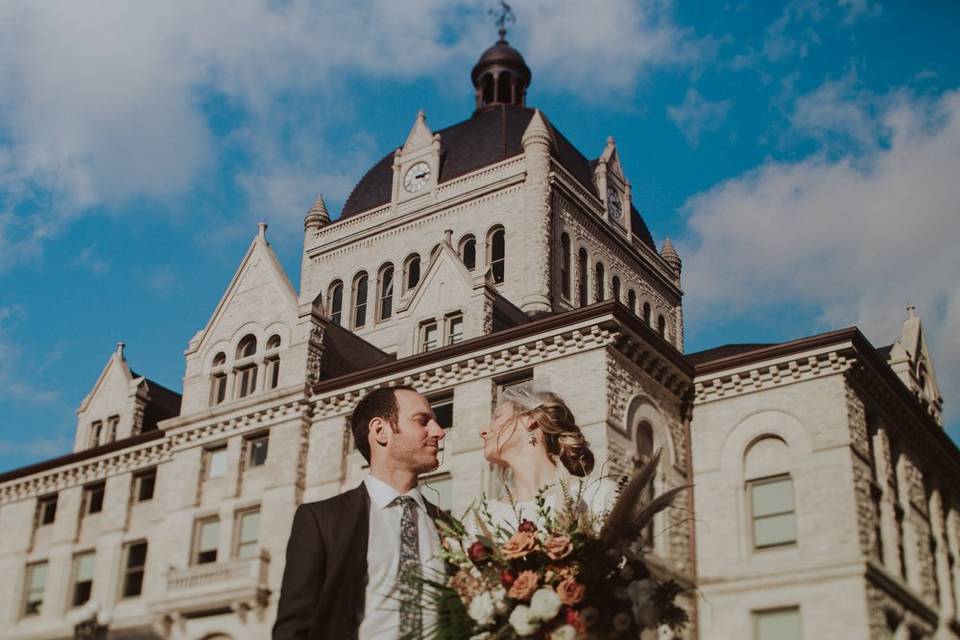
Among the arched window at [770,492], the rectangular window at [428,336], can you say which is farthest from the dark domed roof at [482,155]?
the arched window at [770,492]

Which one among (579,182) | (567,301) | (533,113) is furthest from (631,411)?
(533,113)

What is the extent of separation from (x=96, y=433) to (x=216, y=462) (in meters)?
8.04

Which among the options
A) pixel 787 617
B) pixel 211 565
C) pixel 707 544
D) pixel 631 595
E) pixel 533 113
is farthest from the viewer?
pixel 533 113

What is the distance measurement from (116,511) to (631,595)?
32.7 metres

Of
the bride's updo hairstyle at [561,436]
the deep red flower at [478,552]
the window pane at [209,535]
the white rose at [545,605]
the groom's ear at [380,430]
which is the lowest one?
the white rose at [545,605]

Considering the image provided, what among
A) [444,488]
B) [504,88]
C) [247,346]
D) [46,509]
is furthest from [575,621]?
[504,88]

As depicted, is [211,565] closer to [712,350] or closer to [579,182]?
[712,350]

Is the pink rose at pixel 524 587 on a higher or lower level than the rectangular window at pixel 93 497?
lower

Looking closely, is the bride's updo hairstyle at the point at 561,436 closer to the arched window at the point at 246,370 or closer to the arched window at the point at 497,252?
the arched window at the point at 246,370

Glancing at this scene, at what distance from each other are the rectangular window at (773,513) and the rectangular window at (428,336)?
33.8 ft

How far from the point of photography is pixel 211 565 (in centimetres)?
3127

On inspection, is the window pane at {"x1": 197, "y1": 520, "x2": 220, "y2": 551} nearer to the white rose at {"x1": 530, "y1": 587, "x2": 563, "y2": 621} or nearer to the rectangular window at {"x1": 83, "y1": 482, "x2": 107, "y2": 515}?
the rectangular window at {"x1": 83, "y1": 482, "x2": 107, "y2": 515}

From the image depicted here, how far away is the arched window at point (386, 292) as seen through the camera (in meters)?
46.9

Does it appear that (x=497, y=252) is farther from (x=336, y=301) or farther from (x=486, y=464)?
(x=486, y=464)
